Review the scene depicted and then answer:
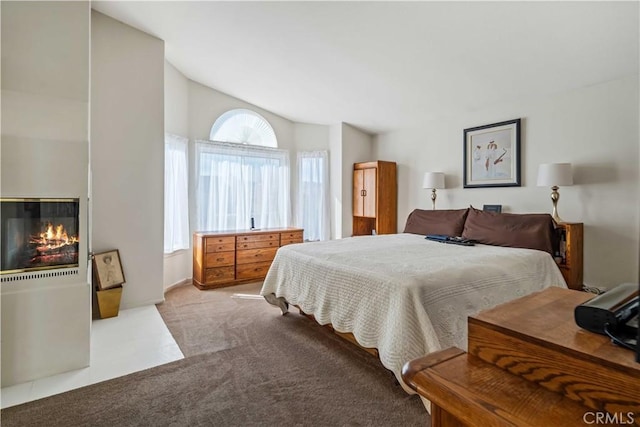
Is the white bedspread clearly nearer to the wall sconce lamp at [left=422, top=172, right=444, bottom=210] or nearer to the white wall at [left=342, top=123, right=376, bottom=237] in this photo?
the wall sconce lamp at [left=422, top=172, right=444, bottom=210]

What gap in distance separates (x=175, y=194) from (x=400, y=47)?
316 cm

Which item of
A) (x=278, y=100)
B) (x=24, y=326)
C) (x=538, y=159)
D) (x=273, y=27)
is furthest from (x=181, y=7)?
(x=538, y=159)

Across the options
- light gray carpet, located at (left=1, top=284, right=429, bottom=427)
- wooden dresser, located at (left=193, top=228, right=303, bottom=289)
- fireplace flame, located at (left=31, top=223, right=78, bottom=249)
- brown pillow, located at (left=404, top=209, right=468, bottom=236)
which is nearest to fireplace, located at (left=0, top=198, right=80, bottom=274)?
fireplace flame, located at (left=31, top=223, right=78, bottom=249)

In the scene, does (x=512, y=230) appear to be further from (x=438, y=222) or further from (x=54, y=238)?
(x=54, y=238)

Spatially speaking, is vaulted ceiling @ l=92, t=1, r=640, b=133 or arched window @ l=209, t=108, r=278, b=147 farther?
arched window @ l=209, t=108, r=278, b=147

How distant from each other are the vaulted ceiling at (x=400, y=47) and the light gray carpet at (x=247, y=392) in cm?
269

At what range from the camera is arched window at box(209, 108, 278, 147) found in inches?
191

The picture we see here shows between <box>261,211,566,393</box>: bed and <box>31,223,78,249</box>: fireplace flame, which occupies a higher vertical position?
<box>31,223,78,249</box>: fireplace flame

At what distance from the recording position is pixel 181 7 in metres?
2.94

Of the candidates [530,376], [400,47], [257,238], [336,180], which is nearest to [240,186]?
[257,238]

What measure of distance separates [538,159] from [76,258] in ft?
14.7

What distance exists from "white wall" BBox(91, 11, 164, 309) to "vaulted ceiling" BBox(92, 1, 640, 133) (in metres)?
0.30

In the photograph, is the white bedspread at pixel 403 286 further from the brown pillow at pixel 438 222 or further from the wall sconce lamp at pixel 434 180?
the wall sconce lamp at pixel 434 180

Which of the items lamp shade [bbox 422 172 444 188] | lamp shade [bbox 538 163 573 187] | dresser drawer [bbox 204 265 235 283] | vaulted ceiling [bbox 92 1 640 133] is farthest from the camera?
lamp shade [bbox 422 172 444 188]
